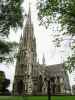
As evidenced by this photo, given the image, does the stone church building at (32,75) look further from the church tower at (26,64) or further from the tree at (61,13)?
Answer: the tree at (61,13)

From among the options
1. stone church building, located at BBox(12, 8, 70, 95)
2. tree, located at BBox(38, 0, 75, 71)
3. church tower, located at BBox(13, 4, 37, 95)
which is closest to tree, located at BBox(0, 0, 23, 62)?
tree, located at BBox(38, 0, 75, 71)

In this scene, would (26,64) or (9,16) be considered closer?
(9,16)

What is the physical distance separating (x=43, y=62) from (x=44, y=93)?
44.0 feet

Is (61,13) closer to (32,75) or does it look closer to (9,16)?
(9,16)

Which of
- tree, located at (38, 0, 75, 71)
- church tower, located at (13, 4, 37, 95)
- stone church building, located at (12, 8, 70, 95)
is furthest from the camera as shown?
church tower, located at (13, 4, 37, 95)

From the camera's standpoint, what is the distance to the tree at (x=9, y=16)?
56.1 feet

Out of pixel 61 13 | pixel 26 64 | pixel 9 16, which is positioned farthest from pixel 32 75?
pixel 61 13

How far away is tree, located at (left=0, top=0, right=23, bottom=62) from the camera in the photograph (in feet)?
56.1

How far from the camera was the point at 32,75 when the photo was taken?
276 ft

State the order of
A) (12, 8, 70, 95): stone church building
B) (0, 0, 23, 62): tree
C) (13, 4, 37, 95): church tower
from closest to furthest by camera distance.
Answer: (0, 0, 23, 62): tree
(12, 8, 70, 95): stone church building
(13, 4, 37, 95): church tower

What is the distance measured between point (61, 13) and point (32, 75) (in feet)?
235

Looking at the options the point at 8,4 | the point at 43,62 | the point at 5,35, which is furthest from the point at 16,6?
the point at 43,62

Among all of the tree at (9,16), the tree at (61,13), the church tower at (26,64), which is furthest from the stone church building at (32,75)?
the tree at (61,13)

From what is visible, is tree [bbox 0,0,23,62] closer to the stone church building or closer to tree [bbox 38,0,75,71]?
tree [bbox 38,0,75,71]
